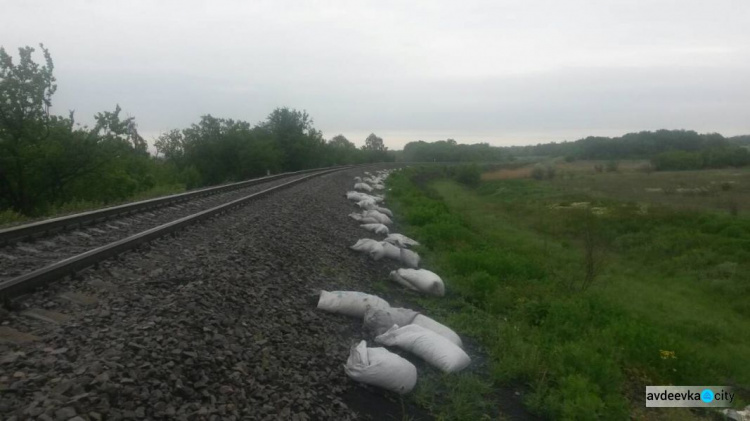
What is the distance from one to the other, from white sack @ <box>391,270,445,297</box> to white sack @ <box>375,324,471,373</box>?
9.31ft

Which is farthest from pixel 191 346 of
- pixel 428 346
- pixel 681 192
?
pixel 681 192

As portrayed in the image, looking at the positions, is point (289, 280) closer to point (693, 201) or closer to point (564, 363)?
point (564, 363)

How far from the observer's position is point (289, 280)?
7512mm

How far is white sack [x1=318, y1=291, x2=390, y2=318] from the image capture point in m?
6.86

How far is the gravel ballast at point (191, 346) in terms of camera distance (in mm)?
3580

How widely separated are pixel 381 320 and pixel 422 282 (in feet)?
8.94

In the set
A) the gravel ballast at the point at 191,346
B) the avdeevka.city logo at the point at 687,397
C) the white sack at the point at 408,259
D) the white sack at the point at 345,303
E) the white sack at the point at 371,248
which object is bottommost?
the avdeevka.city logo at the point at 687,397

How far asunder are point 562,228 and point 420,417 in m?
20.9

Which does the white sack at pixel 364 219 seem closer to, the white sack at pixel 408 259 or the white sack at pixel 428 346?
the white sack at pixel 408 259

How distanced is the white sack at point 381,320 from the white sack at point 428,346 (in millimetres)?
203

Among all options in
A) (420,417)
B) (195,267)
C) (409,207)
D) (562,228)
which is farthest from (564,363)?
(562,228)

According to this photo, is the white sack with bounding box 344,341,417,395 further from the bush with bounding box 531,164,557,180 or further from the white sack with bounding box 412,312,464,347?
the bush with bounding box 531,164,557,180

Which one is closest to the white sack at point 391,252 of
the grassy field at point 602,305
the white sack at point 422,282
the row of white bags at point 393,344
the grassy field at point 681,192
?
the grassy field at point 602,305

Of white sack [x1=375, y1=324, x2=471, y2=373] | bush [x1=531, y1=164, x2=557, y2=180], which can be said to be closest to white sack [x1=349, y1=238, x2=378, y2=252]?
white sack [x1=375, y1=324, x2=471, y2=373]
